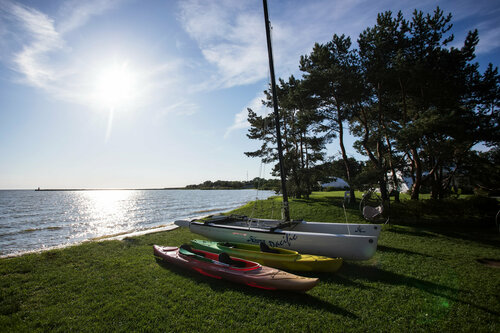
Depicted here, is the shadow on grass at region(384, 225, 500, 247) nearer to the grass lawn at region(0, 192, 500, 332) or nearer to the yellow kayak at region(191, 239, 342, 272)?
the grass lawn at region(0, 192, 500, 332)

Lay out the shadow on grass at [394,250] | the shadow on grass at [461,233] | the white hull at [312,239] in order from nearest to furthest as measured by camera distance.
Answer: the white hull at [312,239] → the shadow on grass at [394,250] → the shadow on grass at [461,233]

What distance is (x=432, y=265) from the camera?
670 cm

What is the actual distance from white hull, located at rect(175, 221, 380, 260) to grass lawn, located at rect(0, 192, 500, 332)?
52 centimetres

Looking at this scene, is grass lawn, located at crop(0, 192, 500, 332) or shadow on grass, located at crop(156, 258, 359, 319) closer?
grass lawn, located at crop(0, 192, 500, 332)

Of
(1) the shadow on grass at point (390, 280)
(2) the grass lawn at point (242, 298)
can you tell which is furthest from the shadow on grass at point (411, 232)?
(1) the shadow on grass at point (390, 280)

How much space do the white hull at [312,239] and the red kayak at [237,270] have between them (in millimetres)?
2006

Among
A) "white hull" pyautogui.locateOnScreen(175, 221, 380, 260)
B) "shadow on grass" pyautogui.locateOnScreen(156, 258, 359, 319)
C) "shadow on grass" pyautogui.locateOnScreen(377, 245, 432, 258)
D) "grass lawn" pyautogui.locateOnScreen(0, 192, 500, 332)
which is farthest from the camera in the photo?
"shadow on grass" pyautogui.locateOnScreen(377, 245, 432, 258)

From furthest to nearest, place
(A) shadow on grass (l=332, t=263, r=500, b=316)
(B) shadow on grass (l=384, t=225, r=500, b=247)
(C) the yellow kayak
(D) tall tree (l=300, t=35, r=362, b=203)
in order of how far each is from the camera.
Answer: (D) tall tree (l=300, t=35, r=362, b=203) → (B) shadow on grass (l=384, t=225, r=500, b=247) → (C) the yellow kayak → (A) shadow on grass (l=332, t=263, r=500, b=316)

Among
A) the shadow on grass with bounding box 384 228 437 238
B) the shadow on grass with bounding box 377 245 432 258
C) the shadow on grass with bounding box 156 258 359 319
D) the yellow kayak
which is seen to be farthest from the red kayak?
the shadow on grass with bounding box 384 228 437 238

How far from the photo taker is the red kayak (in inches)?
191

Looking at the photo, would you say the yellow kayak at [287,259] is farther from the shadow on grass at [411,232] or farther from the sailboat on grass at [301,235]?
the shadow on grass at [411,232]

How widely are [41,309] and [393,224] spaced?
15.1 m

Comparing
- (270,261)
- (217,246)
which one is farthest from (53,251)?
(270,261)

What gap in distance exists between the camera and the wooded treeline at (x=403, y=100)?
1259 centimetres
